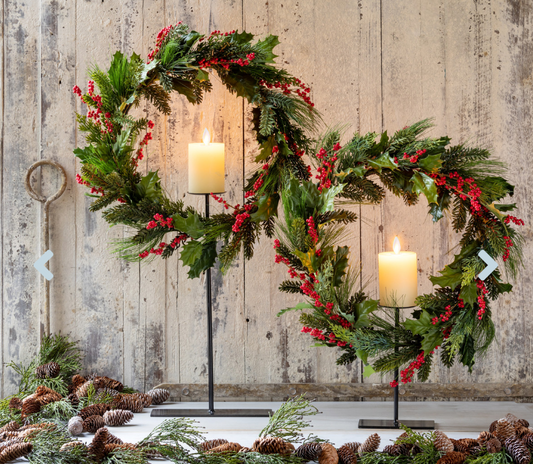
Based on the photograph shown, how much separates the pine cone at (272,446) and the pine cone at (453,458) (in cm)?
27

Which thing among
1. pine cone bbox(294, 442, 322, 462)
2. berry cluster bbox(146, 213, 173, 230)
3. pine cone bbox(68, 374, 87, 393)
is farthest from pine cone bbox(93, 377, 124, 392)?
pine cone bbox(294, 442, 322, 462)

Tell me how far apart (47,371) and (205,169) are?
0.64m

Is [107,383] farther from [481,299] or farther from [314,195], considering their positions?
[481,299]

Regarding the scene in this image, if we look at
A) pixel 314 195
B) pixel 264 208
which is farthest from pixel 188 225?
pixel 314 195

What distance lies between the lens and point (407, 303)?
42.9 inches

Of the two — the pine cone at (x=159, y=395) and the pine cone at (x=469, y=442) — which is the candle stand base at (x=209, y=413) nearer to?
the pine cone at (x=159, y=395)

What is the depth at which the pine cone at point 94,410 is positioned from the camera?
3.73 feet

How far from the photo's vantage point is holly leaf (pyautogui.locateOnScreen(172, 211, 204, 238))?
1156mm

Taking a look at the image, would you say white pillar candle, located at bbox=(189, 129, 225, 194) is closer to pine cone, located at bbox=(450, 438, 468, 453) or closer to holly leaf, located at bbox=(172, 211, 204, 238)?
holly leaf, located at bbox=(172, 211, 204, 238)

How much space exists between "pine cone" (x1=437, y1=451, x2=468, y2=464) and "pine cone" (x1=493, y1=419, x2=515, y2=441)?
0.09m

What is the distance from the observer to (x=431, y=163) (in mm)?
1041

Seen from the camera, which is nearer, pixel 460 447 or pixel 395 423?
pixel 460 447

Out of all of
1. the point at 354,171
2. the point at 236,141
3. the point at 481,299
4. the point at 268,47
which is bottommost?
the point at 481,299

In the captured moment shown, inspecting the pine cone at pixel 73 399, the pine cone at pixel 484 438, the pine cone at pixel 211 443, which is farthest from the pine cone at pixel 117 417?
the pine cone at pixel 484 438
